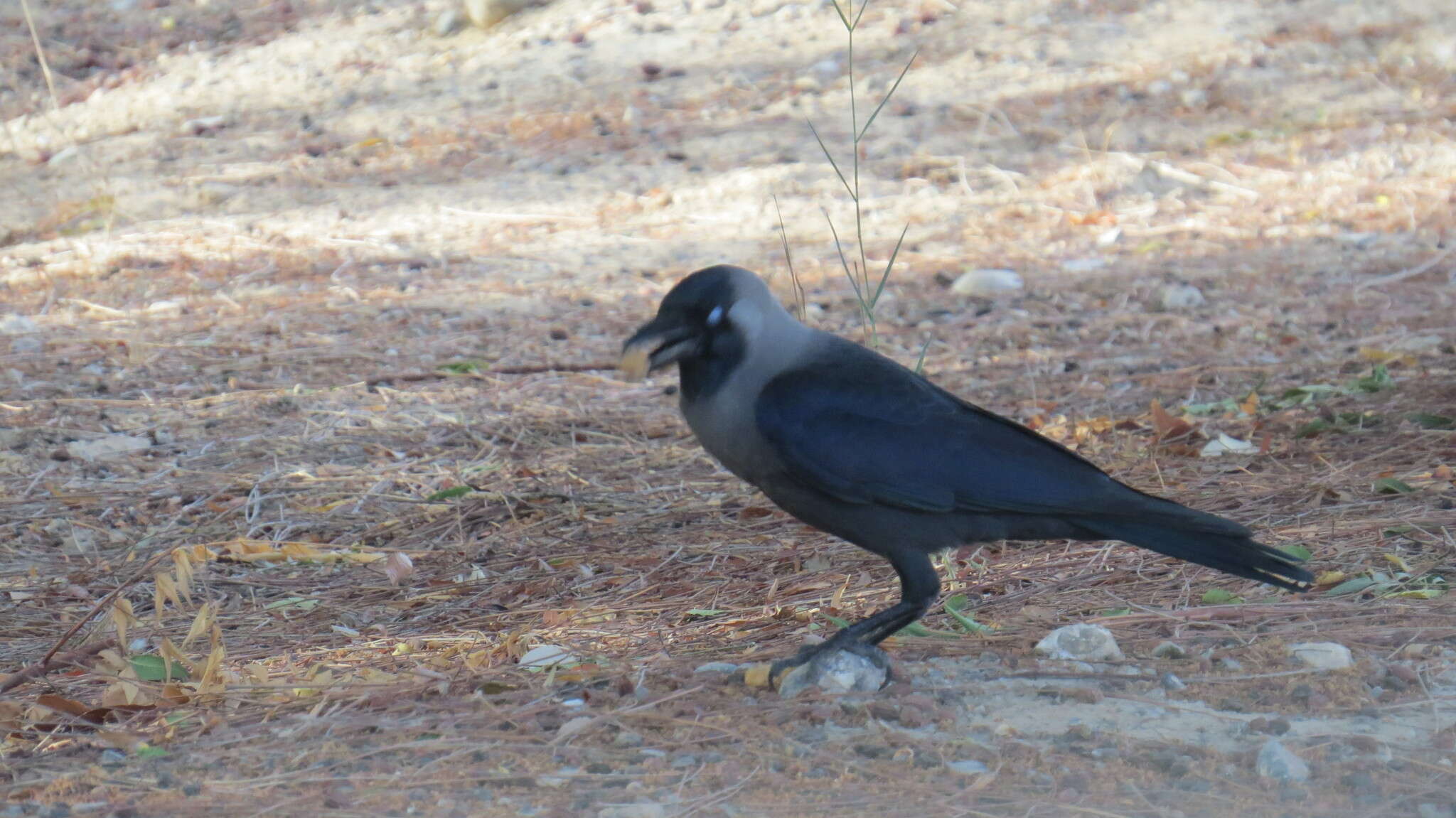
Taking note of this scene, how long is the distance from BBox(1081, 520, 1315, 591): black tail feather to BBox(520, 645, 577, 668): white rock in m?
1.19

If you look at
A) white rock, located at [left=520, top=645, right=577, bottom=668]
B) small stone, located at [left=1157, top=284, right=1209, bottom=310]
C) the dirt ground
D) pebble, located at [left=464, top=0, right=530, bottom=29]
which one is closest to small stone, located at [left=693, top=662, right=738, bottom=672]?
the dirt ground

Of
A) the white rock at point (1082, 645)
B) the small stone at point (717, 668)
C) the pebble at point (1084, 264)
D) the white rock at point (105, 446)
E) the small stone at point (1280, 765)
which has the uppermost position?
the small stone at point (1280, 765)

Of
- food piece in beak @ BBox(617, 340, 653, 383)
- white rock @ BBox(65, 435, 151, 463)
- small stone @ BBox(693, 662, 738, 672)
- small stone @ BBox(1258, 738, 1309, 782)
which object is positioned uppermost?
food piece in beak @ BBox(617, 340, 653, 383)

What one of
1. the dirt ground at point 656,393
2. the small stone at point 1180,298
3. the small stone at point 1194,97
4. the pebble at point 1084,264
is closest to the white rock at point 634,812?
the dirt ground at point 656,393

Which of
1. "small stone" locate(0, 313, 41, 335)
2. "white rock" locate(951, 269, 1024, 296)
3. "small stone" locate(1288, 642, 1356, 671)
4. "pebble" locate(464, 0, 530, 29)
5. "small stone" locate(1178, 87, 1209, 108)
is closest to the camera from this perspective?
"small stone" locate(1288, 642, 1356, 671)

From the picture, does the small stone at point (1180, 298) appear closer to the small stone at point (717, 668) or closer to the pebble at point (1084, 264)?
the pebble at point (1084, 264)

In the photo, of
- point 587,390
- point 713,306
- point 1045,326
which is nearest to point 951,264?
point 1045,326

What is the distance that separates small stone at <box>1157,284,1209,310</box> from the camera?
6.66 m

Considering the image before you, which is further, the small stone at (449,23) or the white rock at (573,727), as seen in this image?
the small stone at (449,23)

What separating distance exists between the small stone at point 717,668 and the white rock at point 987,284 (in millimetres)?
4458

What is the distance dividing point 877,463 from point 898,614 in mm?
314

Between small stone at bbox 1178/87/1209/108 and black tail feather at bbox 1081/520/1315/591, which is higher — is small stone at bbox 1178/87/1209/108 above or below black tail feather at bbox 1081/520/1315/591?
below

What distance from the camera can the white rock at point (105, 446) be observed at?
4.89 metres

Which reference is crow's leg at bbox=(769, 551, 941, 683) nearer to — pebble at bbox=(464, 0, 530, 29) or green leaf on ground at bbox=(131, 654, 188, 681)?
green leaf on ground at bbox=(131, 654, 188, 681)
